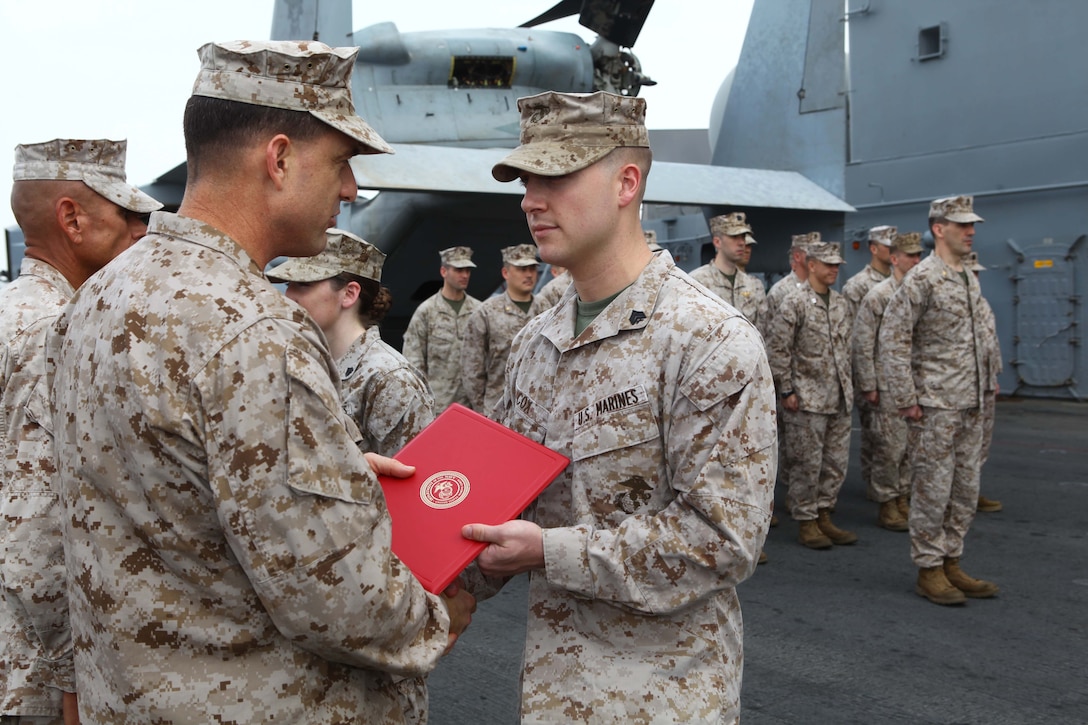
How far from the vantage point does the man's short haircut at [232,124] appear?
1.37 metres

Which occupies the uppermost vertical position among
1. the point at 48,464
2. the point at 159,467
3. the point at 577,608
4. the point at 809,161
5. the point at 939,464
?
the point at 809,161

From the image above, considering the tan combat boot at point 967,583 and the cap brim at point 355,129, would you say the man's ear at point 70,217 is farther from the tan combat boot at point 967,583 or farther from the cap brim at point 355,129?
the tan combat boot at point 967,583

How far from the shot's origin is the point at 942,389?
16.4 feet

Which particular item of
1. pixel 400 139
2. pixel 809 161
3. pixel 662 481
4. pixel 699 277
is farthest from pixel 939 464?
pixel 400 139

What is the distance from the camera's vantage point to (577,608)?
1.77 m

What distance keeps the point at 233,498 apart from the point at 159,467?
12 cm

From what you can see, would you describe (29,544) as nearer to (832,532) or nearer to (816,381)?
(832,532)

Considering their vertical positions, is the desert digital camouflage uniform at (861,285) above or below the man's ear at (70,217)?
below

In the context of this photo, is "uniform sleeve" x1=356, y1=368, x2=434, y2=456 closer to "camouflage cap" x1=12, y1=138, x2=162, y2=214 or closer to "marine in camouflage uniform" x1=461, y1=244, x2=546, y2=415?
"camouflage cap" x1=12, y1=138, x2=162, y2=214

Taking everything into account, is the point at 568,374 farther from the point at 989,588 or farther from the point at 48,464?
the point at 989,588

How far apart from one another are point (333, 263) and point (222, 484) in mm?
1808

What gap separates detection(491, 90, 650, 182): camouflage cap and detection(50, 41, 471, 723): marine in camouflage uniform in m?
0.46

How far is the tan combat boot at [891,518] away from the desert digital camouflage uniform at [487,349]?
2.90 m

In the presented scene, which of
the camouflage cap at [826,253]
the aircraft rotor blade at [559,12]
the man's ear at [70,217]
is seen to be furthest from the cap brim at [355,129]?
the aircraft rotor blade at [559,12]
